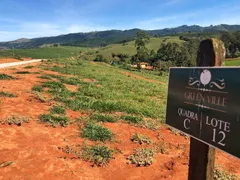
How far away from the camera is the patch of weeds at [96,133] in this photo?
749 cm

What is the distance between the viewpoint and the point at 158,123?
1003 centimetres

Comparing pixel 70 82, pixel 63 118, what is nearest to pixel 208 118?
pixel 63 118

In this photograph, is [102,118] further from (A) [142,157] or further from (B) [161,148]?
(A) [142,157]

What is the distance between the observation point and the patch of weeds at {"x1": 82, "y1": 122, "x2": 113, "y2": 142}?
24.6 feet

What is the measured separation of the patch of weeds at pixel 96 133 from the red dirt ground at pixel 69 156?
0.26 meters

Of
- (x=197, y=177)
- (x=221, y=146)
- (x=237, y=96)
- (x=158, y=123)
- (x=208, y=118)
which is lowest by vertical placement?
(x=158, y=123)

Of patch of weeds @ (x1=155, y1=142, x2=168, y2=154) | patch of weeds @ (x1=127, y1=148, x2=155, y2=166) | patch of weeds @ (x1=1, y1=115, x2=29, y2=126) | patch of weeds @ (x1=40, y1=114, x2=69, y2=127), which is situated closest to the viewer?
patch of weeds @ (x1=127, y1=148, x2=155, y2=166)

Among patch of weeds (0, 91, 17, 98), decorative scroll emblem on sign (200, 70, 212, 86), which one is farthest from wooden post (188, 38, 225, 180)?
Result: patch of weeds (0, 91, 17, 98)

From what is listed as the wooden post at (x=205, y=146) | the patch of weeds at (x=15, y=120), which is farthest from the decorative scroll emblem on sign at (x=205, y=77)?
the patch of weeds at (x=15, y=120)

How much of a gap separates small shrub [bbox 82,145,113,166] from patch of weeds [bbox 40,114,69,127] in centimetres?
198

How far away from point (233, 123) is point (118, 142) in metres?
5.35

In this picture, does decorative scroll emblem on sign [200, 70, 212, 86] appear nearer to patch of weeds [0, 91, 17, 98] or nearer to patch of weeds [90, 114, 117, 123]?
patch of weeds [90, 114, 117, 123]

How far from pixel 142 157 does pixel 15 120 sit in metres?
4.32

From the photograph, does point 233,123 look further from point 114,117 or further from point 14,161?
point 114,117
